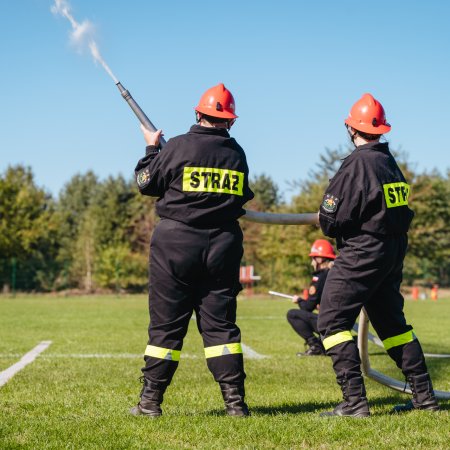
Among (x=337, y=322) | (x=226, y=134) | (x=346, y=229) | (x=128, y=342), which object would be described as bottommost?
(x=128, y=342)

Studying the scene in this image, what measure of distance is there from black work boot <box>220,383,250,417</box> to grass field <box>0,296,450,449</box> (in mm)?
99

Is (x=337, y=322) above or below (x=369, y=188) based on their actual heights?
below

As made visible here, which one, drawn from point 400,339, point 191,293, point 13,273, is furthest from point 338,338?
point 13,273

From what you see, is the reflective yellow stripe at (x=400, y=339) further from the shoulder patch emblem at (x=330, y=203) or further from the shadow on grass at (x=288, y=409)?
the shoulder patch emblem at (x=330, y=203)

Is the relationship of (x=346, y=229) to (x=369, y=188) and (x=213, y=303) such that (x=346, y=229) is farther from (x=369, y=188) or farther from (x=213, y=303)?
(x=213, y=303)

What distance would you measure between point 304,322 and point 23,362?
12.8 feet

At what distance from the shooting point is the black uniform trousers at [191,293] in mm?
5000

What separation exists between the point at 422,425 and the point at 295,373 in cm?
346

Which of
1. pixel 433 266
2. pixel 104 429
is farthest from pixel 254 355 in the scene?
pixel 433 266

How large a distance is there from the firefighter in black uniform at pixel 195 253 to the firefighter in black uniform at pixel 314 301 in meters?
5.01

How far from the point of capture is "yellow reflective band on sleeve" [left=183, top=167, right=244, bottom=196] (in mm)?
4977

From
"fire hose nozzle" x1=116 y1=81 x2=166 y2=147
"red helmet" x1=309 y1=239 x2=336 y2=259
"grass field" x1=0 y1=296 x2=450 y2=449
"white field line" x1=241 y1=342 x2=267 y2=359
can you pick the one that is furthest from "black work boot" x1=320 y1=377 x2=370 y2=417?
"red helmet" x1=309 y1=239 x2=336 y2=259

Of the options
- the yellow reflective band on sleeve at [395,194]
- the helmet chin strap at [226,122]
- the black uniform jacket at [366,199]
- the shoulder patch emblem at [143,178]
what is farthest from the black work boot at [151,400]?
the yellow reflective band on sleeve at [395,194]

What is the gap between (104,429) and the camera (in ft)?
14.8
